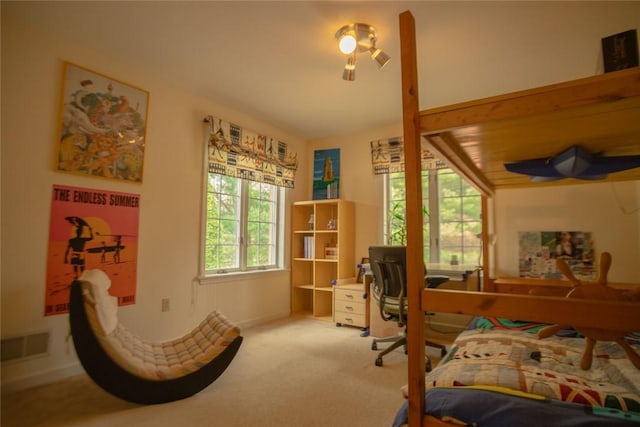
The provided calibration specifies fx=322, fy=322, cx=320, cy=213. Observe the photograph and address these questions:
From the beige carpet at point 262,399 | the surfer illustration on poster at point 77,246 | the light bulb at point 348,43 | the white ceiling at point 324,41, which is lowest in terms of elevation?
the beige carpet at point 262,399

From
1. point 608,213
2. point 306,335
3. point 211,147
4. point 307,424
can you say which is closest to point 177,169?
point 211,147

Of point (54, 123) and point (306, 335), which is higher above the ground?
point (54, 123)

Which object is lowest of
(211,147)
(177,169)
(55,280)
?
(55,280)

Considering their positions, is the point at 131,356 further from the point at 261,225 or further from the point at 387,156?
the point at 387,156

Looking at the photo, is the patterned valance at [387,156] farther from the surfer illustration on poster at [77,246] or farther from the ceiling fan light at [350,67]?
the surfer illustration on poster at [77,246]

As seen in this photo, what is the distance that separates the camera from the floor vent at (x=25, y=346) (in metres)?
2.16

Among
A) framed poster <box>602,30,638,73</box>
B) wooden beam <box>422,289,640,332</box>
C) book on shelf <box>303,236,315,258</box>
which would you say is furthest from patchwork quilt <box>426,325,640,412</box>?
book on shelf <box>303,236,315,258</box>

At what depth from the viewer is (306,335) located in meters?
3.54

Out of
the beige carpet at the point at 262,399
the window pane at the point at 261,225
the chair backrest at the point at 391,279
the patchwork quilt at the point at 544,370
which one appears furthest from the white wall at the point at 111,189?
the patchwork quilt at the point at 544,370

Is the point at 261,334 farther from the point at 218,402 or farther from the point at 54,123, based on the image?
the point at 54,123

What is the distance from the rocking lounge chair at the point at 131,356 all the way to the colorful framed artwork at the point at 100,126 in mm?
961

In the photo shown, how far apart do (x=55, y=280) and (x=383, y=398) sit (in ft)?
8.20

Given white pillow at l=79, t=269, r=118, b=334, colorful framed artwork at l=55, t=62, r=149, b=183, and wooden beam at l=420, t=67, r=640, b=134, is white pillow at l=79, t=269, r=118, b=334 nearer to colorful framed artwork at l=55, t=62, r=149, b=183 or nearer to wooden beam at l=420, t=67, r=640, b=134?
colorful framed artwork at l=55, t=62, r=149, b=183

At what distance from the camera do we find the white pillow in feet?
6.55
